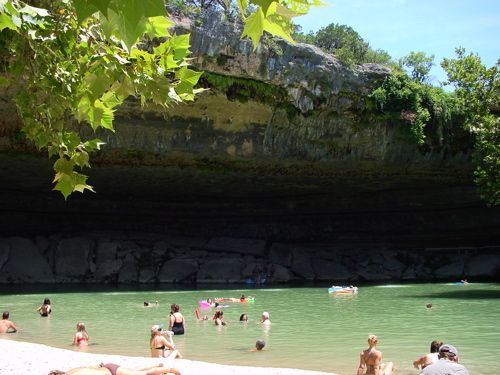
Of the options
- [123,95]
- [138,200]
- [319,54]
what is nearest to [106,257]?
[138,200]

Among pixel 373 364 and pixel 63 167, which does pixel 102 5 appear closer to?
pixel 63 167

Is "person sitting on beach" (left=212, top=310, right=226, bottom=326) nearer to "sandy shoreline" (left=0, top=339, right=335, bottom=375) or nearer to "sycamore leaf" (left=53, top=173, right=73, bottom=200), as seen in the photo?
"sandy shoreline" (left=0, top=339, right=335, bottom=375)

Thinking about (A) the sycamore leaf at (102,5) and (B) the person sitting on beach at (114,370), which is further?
(B) the person sitting on beach at (114,370)

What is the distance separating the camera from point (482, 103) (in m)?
19.7

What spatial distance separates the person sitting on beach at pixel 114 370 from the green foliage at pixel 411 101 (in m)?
15.9

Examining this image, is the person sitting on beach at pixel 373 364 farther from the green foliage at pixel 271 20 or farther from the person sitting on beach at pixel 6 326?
the person sitting on beach at pixel 6 326

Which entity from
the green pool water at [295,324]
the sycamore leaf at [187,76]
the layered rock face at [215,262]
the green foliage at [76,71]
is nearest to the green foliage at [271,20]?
the green foliage at [76,71]

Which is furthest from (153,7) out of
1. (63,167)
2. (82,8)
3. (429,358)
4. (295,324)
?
(295,324)

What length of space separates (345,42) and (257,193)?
8119mm

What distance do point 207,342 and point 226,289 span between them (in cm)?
1028

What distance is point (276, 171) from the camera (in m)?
23.2

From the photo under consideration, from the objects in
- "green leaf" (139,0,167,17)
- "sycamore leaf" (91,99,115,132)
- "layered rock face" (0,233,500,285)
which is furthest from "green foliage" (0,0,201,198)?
"layered rock face" (0,233,500,285)

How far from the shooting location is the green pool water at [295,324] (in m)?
9.37

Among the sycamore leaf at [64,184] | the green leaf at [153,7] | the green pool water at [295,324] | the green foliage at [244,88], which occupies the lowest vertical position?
the green pool water at [295,324]
